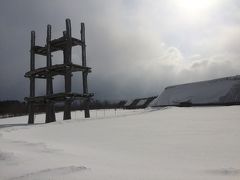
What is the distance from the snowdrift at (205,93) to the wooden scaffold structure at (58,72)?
44.7 ft

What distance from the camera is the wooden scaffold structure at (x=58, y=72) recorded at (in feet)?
72.1

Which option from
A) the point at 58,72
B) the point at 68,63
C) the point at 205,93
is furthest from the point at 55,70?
the point at 205,93

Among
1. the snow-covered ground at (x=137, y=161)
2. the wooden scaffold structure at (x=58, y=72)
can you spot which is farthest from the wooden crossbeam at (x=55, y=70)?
the snow-covered ground at (x=137, y=161)

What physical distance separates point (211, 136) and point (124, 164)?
13.8 ft

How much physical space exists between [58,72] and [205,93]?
670 inches

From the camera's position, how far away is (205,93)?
3428 cm

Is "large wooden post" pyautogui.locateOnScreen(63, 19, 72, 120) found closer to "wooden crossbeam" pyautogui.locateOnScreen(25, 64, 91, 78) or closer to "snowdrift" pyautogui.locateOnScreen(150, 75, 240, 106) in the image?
"wooden crossbeam" pyautogui.locateOnScreen(25, 64, 91, 78)

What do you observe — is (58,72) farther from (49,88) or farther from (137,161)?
(137,161)

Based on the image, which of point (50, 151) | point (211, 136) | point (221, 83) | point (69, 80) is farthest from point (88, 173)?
point (221, 83)

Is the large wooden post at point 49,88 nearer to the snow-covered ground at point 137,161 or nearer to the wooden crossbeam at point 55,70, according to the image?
the wooden crossbeam at point 55,70

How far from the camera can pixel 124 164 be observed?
596 cm

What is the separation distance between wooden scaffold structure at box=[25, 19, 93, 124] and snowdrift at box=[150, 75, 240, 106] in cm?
1362

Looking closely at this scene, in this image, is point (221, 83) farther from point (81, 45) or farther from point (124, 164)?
point (124, 164)

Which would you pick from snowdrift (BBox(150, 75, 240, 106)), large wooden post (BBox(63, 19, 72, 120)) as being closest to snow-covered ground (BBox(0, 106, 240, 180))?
large wooden post (BBox(63, 19, 72, 120))
